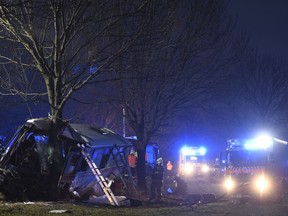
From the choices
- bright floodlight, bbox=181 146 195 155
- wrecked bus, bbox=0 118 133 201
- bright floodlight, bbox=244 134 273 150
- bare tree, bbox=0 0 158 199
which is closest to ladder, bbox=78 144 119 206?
wrecked bus, bbox=0 118 133 201

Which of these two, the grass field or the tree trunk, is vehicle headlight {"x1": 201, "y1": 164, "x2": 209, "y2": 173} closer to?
the tree trunk

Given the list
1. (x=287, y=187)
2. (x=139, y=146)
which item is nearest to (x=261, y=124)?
(x=287, y=187)

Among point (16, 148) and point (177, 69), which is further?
point (177, 69)

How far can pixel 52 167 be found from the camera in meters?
12.8

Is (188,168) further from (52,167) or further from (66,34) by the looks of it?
(66,34)

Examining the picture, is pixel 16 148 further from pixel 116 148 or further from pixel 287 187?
pixel 287 187

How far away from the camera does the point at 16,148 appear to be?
13258mm

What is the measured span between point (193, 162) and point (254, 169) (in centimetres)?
2226

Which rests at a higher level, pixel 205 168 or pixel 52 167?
pixel 205 168

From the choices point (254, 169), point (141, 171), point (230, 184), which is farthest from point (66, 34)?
point (254, 169)

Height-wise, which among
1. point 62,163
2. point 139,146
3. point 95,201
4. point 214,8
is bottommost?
point 95,201

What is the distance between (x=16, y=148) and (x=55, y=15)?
4.60 metres

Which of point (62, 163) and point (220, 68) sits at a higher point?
point (220, 68)

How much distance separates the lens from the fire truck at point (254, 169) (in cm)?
1814
